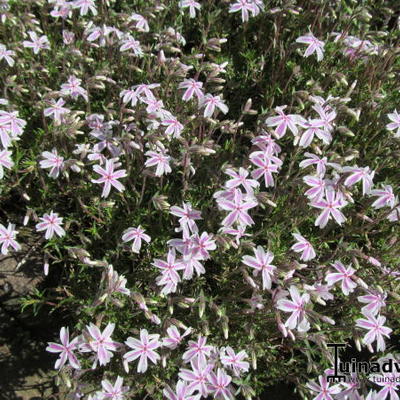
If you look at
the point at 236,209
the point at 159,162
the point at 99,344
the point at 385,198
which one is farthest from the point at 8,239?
the point at 385,198

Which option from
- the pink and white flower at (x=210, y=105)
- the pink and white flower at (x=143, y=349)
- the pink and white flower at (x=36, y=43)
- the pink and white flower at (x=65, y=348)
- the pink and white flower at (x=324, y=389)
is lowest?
the pink and white flower at (x=324, y=389)

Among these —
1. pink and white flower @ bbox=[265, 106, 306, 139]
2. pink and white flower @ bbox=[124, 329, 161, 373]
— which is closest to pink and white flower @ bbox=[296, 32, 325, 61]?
pink and white flower @ bbox=[265, 106, 306, 139]

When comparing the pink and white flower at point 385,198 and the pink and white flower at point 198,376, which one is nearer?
the pink and white flower at point 198,376

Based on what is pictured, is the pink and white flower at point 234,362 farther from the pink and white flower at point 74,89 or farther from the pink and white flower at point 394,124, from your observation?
the pink and white flower at point 74,89

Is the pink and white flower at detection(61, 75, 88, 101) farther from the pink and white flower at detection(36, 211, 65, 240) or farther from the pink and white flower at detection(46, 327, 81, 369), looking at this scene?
the pink and white flower at detection(46, 327, 81, 369)

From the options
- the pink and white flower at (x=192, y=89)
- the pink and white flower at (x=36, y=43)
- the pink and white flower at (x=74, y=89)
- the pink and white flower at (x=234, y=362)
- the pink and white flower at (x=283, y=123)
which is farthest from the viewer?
the pink and white flower at (x=36, y=43)

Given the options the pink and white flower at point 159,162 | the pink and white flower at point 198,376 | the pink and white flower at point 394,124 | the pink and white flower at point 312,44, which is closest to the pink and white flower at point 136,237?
the pink and white flower at point 159,162

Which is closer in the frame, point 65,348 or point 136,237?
point 65,348

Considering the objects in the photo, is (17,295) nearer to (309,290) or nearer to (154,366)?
(154,366)

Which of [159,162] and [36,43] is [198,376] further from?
[36,43]
